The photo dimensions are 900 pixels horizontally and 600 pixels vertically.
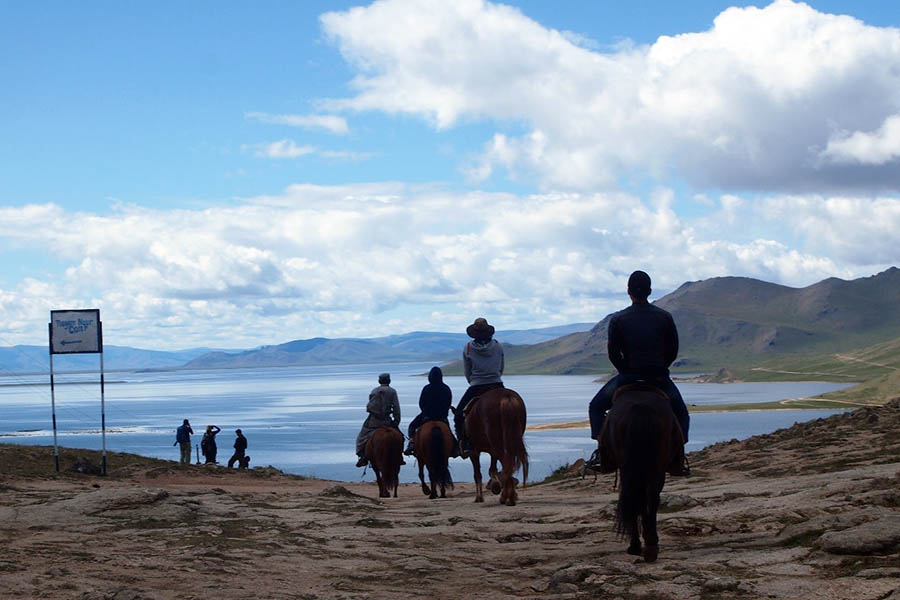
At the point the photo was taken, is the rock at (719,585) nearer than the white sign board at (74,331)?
Yes

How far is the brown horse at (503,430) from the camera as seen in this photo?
618 inches

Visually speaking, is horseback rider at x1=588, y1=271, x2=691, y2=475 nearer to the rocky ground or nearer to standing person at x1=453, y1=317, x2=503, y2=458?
the rocky ground

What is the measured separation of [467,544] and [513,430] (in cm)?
484

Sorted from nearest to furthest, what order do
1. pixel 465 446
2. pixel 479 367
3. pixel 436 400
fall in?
pixel 479 367 → pixel 465 446 → pixel 436 400

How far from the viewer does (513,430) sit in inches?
620

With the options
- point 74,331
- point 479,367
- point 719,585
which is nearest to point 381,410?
point 479,367

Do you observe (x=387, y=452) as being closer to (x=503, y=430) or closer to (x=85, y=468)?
(x=503, y=430)

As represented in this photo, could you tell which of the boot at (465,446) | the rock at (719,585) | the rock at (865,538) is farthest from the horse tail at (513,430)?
the rock at (719,585)

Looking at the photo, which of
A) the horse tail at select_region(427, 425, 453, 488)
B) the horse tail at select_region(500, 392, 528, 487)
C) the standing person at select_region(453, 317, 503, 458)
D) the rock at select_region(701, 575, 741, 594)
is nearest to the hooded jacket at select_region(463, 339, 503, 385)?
the standing person at select_region(453, 317, 503, 458)

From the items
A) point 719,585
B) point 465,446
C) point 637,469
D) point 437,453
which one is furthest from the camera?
point 437,453

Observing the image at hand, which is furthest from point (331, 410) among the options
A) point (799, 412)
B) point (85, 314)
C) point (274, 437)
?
point (85, 314)

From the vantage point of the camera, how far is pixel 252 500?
16047mm

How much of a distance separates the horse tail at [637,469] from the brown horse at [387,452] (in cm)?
1183

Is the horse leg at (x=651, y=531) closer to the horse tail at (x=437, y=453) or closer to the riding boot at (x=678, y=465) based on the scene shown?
the riding boot at (x=678, y=465)
